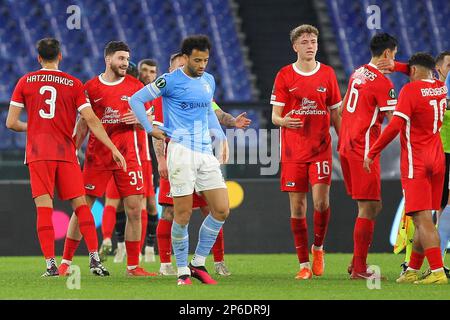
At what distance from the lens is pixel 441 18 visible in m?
19.6

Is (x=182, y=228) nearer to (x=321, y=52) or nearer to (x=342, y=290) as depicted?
(x=342, y=290)

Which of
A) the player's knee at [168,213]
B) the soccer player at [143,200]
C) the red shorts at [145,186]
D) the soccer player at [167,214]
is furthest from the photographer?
the red shorts at [145,186]

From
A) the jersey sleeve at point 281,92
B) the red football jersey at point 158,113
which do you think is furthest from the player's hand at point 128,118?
the jersey sleeve at point 281,92

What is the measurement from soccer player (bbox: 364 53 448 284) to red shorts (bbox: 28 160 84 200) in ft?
7.31

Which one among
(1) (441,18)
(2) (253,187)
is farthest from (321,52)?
(2) (253,187)

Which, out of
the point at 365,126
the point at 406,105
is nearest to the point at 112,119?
the point at 365,126

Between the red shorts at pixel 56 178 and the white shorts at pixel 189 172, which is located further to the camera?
the red shorts at pixel 56 178

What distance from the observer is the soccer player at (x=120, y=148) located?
8.77 meters

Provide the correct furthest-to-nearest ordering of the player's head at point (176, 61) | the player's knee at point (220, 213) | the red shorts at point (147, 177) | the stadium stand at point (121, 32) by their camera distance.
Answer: the stadium stand at point (121, 32) → the red shorts at point (147, 177) → the player's head at point (176, 61) → the player's knee at point (220, 213)

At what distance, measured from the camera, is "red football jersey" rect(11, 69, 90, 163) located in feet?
27.3

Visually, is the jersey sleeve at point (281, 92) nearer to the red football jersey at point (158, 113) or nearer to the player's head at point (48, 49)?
the red football jersey at point (158, 113)

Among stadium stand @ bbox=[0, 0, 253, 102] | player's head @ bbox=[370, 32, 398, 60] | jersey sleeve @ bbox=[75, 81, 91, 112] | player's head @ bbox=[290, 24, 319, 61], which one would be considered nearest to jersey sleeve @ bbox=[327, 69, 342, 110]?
player's head @ bbox=[290, 24, 319, 61]

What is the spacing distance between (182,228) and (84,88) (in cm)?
168

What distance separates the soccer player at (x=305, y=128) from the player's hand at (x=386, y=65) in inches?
20.4
